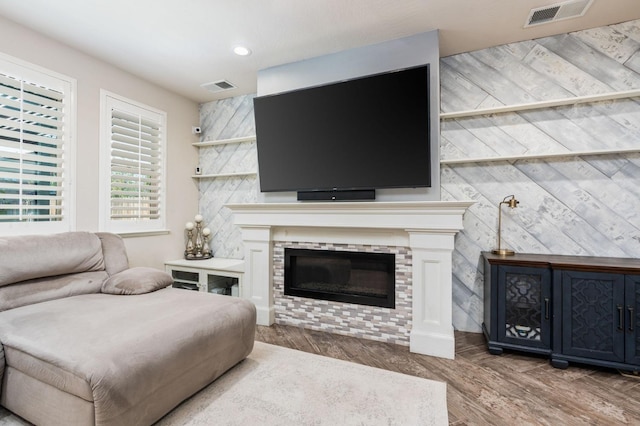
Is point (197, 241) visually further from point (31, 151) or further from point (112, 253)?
point (31, 151)

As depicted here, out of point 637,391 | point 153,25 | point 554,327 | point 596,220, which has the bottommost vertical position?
point 637,391

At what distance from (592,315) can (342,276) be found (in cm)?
191

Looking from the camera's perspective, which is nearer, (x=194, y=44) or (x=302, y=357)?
(x=302, y=357)

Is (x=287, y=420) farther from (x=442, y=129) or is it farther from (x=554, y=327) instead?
(x=442, y=129)

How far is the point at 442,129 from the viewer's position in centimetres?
292

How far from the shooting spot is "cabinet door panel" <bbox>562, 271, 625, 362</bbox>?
208 centimetres

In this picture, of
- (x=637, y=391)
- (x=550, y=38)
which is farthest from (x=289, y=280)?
(x=550, y=38)

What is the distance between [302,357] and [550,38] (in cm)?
340

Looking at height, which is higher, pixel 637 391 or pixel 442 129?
pixel 442 129

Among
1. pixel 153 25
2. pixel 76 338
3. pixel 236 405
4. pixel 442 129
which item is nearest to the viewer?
pixel 76 338

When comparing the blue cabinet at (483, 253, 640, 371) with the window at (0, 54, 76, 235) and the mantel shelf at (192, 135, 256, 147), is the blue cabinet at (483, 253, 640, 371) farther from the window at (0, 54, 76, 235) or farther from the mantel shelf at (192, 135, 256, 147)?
the window at (0, 54, 76, 235)

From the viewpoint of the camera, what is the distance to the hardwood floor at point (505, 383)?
1.68 meters

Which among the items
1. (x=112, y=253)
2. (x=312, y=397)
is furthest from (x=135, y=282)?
(x=312, y=397)

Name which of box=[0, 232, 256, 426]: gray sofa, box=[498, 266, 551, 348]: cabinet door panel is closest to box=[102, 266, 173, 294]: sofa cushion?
box=[0, 232, 256, 426]: gray sofa
